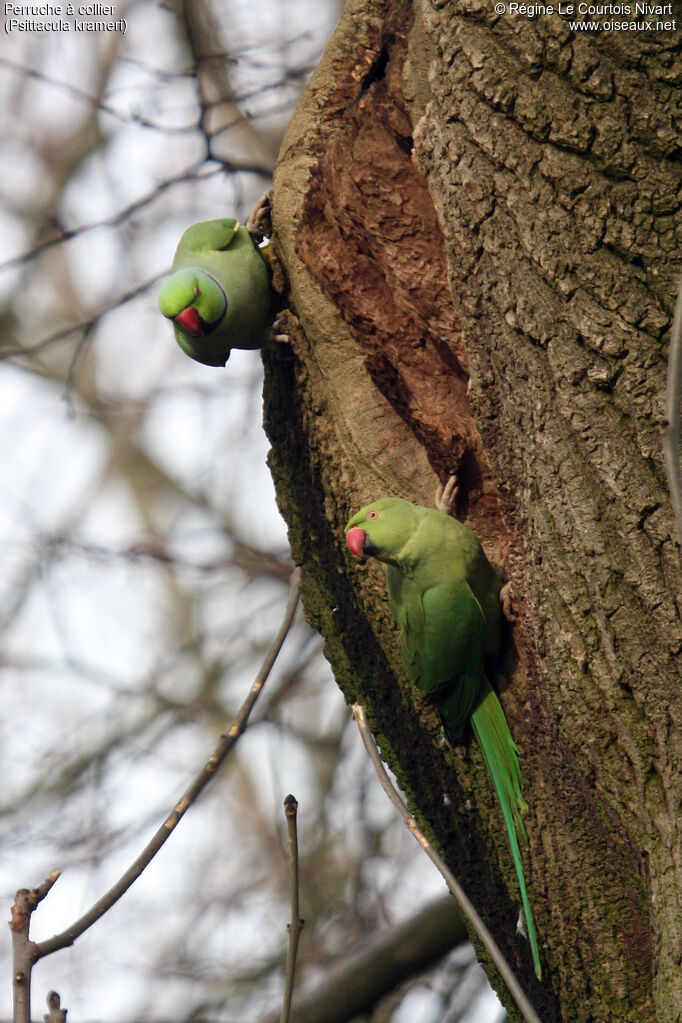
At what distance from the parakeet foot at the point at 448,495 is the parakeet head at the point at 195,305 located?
118 centimetres

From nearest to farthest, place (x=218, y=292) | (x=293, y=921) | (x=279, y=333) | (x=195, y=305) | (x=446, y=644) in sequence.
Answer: (x=293, y=921) → (x=446, y=644) → (x=279, y=333) → (x=218, y=292) → (x=195, y=305)

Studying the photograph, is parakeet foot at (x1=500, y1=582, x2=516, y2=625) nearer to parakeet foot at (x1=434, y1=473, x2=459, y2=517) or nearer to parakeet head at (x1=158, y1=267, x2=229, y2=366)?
parakeet foot at (x1=434, y1=473, x2=459, y2=517)

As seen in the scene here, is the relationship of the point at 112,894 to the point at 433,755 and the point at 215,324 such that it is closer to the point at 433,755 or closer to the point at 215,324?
the point at 433,755

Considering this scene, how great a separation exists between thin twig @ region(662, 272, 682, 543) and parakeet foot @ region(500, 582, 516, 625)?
3.50 ft

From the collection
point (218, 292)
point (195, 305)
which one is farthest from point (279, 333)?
point (195, 305)

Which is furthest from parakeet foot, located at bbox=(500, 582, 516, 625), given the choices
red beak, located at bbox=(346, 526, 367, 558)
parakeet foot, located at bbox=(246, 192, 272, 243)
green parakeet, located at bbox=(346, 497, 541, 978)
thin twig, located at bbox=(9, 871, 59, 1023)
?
parakeet foot, located at bbox=(246, 192, 272, 243)

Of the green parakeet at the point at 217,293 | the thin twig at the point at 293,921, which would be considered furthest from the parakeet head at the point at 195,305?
the thin twig at the point at 293,921

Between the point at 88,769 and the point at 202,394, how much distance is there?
2.61m

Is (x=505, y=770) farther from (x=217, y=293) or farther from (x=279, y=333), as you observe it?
(x=217, y=293)

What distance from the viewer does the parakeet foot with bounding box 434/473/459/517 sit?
2.28m

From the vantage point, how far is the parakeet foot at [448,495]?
7.46ft

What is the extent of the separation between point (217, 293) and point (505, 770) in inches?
73.5

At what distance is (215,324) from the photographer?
3195mm

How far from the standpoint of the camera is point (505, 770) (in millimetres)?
2014
